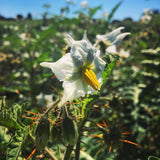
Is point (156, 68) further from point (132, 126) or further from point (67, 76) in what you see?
point (67, 76)

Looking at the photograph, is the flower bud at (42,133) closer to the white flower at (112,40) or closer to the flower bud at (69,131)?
the flower bud at (69,131)

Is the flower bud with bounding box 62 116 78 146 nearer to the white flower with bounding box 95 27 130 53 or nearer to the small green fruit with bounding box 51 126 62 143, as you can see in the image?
the small green fruit with bounding box 51 126 62 143

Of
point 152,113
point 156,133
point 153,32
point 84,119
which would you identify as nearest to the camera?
point 84,119

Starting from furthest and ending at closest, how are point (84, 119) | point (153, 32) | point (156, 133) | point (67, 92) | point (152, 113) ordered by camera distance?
point (153, 32), point (152, 113), point (156, 133), point (84, 119), point (67, 92)

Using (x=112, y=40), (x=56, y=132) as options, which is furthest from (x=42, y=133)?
(x=112, y=40)

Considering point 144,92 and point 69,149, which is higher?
point 144,92

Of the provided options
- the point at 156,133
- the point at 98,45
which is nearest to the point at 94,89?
the point at 98,45

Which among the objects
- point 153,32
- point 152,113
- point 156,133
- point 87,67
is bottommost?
point 156,133

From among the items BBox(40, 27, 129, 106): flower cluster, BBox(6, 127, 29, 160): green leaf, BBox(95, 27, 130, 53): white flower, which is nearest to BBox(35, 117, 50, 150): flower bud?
BBox(6, 127, 29, 160): green leaf
